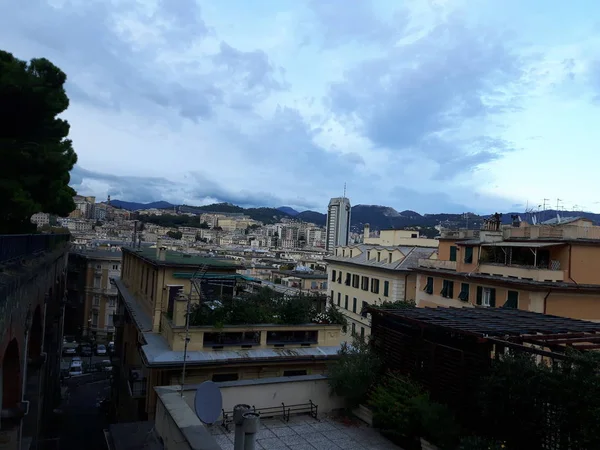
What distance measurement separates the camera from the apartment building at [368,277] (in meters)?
38.4

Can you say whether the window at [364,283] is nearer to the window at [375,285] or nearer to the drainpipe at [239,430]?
the window at [375,285]

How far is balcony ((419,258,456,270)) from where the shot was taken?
1313 inches

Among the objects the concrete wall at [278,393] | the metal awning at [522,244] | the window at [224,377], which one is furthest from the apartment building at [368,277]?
the concrete wall at [278,393]

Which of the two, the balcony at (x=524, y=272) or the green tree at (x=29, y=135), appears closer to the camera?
the green tree at (x=29, y=135)

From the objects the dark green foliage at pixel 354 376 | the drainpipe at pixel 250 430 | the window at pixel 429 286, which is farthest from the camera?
the window at pixel 429 286

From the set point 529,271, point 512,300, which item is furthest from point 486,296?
point 529,271

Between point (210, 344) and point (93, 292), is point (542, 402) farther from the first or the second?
point (93, 292)

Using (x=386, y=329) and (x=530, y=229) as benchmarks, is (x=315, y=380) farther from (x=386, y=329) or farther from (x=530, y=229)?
(x=530, y=229)

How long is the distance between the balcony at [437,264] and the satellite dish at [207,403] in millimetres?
27806

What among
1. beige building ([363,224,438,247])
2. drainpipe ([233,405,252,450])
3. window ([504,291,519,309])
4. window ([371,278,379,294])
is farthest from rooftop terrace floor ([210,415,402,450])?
beige building ([363,224,438,247])

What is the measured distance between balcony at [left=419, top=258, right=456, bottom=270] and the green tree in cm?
2556

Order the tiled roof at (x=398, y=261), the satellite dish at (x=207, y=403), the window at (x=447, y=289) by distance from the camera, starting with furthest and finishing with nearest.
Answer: the tiled roof at (x=398, y=261), the window at (x=447, y=289), the satellite dish at (x=207, y=403)

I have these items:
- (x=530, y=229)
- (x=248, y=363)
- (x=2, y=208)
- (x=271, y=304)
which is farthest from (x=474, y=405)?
(x=530, y=229)

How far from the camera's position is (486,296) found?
93.7ft
